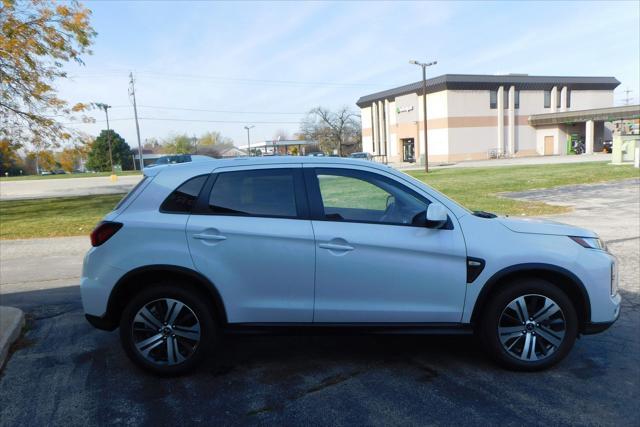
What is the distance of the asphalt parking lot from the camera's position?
3.17m

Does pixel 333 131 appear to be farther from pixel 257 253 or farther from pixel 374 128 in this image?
pixel 257 253

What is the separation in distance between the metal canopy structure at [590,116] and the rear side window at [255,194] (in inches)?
2507

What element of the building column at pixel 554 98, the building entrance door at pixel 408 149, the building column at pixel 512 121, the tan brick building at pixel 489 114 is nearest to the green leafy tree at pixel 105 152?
the tan brick building at pixel 489 114

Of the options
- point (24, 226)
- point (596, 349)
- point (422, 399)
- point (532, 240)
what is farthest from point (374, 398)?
point (24, 226)

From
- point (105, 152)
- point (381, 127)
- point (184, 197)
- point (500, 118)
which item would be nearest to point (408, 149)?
point (381, 127)

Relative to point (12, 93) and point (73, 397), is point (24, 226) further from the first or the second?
point (73, 397)

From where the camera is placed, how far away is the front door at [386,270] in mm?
3570

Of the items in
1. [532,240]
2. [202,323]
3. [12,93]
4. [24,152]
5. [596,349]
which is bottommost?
[596,349]

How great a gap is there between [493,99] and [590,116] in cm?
1156

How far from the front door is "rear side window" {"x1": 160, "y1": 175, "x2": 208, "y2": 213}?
0.93 meters

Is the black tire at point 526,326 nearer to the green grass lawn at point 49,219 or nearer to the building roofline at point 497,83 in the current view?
the green grass lawn at point 49,219

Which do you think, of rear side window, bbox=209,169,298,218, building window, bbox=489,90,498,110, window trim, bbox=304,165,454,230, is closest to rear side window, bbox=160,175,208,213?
rear side window, bbox=209,169,298,218

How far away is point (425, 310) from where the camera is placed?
12.0 feet

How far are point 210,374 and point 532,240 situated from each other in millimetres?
2782
